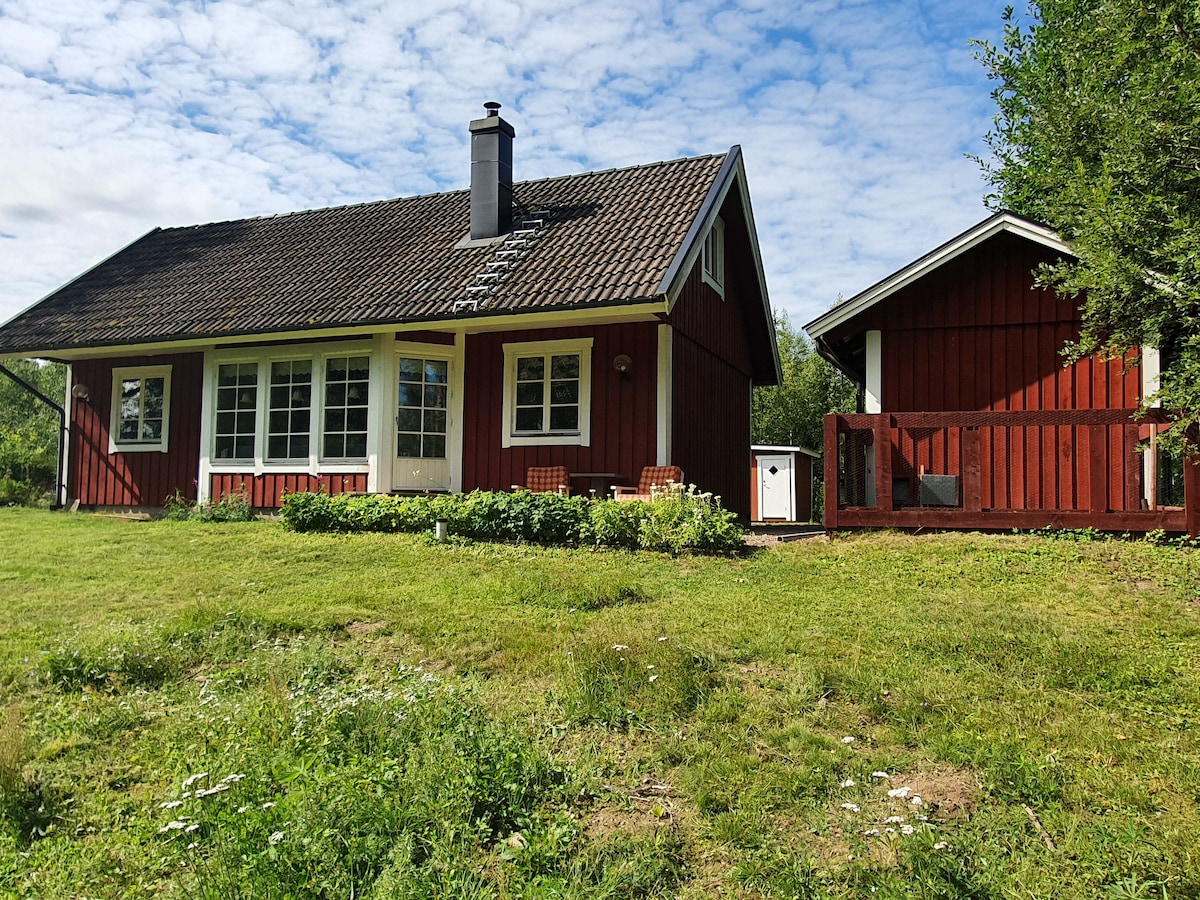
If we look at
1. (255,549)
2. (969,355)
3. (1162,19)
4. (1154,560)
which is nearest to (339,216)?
(255,549)

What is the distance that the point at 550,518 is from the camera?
9.67 m

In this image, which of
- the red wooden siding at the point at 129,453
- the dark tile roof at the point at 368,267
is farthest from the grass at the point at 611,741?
the red wooden siding at the point at 129,453

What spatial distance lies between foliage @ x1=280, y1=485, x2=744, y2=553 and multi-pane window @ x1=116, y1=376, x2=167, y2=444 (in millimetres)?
5183

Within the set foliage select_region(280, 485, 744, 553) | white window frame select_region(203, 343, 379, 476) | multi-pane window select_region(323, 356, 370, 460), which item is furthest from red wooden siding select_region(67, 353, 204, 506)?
foliage select_region(280, 485, 744, 553)

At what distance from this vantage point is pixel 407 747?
4.11m

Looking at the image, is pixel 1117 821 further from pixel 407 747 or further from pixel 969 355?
pixel 969 355

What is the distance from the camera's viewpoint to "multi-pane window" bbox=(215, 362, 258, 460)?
1392cm

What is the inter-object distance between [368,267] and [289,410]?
259cm

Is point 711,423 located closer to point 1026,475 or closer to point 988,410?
point 988,410

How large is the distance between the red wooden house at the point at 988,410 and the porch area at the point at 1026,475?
15 millimetres

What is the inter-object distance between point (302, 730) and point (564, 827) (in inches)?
59.9

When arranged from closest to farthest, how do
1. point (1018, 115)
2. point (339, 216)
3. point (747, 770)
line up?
point (747, 770)
point (339, 216)
point (1018, 115)

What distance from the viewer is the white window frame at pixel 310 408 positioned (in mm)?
12883

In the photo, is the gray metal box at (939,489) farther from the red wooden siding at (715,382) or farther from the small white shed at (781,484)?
the small white shed at (781,484)
